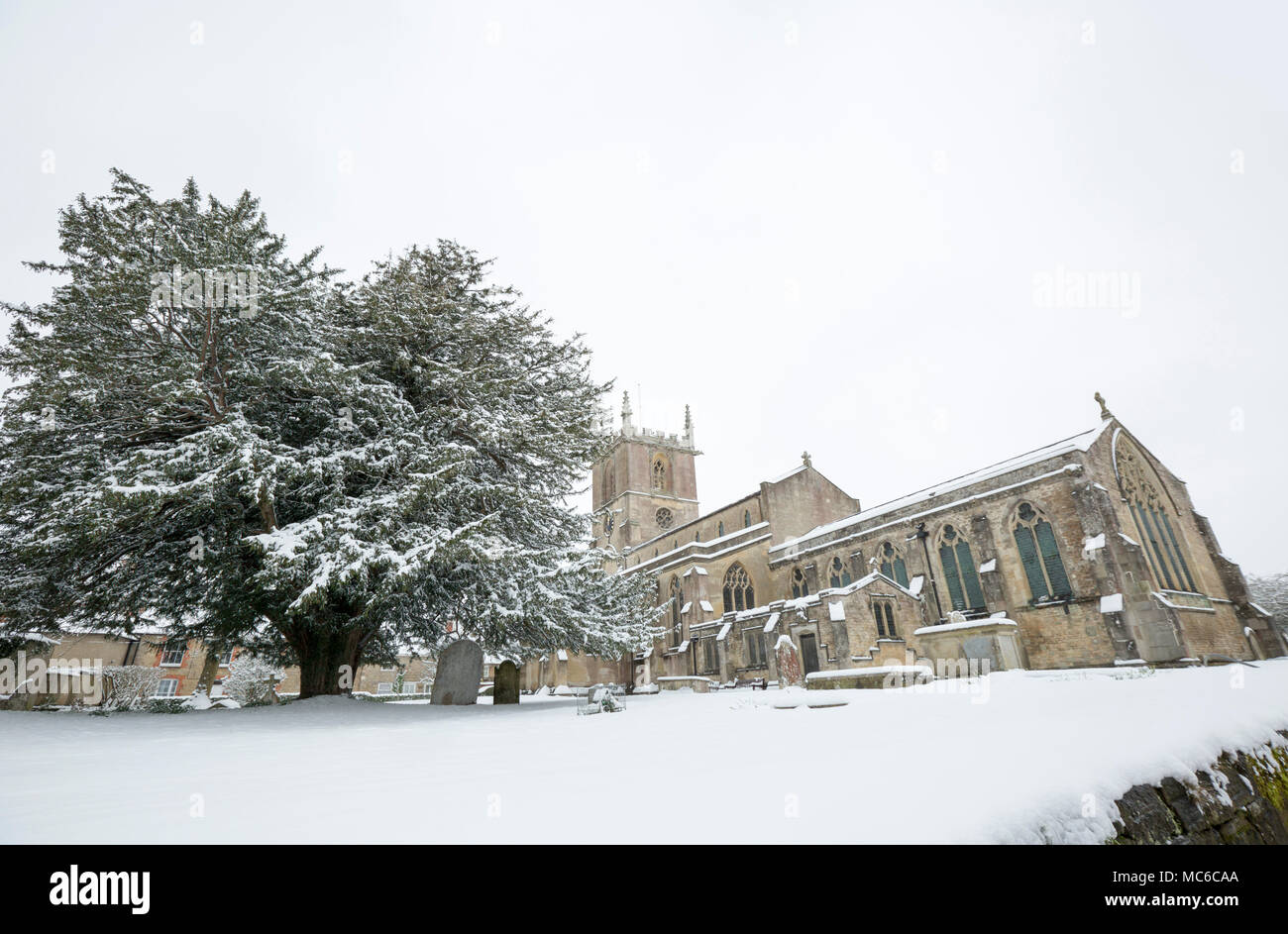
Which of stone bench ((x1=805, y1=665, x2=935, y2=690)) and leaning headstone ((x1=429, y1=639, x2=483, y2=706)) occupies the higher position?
leaning headstone ((x1=429, y1=639, x2=483, y2=706))

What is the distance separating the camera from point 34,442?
1055cm

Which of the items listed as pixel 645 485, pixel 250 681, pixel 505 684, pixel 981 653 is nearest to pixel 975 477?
pixel 981 653

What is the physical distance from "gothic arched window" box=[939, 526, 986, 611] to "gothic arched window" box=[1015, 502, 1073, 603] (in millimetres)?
2031

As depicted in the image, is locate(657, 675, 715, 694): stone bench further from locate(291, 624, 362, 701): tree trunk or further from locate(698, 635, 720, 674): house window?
locate(291, 624, 362, 701): tree trunk

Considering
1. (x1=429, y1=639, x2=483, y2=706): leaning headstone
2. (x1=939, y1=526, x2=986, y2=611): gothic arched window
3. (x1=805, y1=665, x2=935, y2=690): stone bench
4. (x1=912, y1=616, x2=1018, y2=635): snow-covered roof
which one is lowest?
(x1=805, y1=665, x2=935, y2=690): stone bench

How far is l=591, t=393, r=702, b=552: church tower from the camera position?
48.3 metres

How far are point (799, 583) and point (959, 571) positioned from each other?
900 cm

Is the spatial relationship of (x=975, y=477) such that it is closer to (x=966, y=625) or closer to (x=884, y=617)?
(x=884, y=617)

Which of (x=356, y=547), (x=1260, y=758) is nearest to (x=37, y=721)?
(x=356, y=547)

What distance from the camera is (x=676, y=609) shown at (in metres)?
36.5

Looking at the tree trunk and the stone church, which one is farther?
the stone church

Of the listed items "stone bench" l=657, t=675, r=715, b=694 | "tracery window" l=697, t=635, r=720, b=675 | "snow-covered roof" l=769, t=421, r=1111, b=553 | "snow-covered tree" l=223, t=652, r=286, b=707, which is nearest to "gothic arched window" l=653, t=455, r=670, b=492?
"snow-covered roof" l=769, t=421, r=1111, b=553
